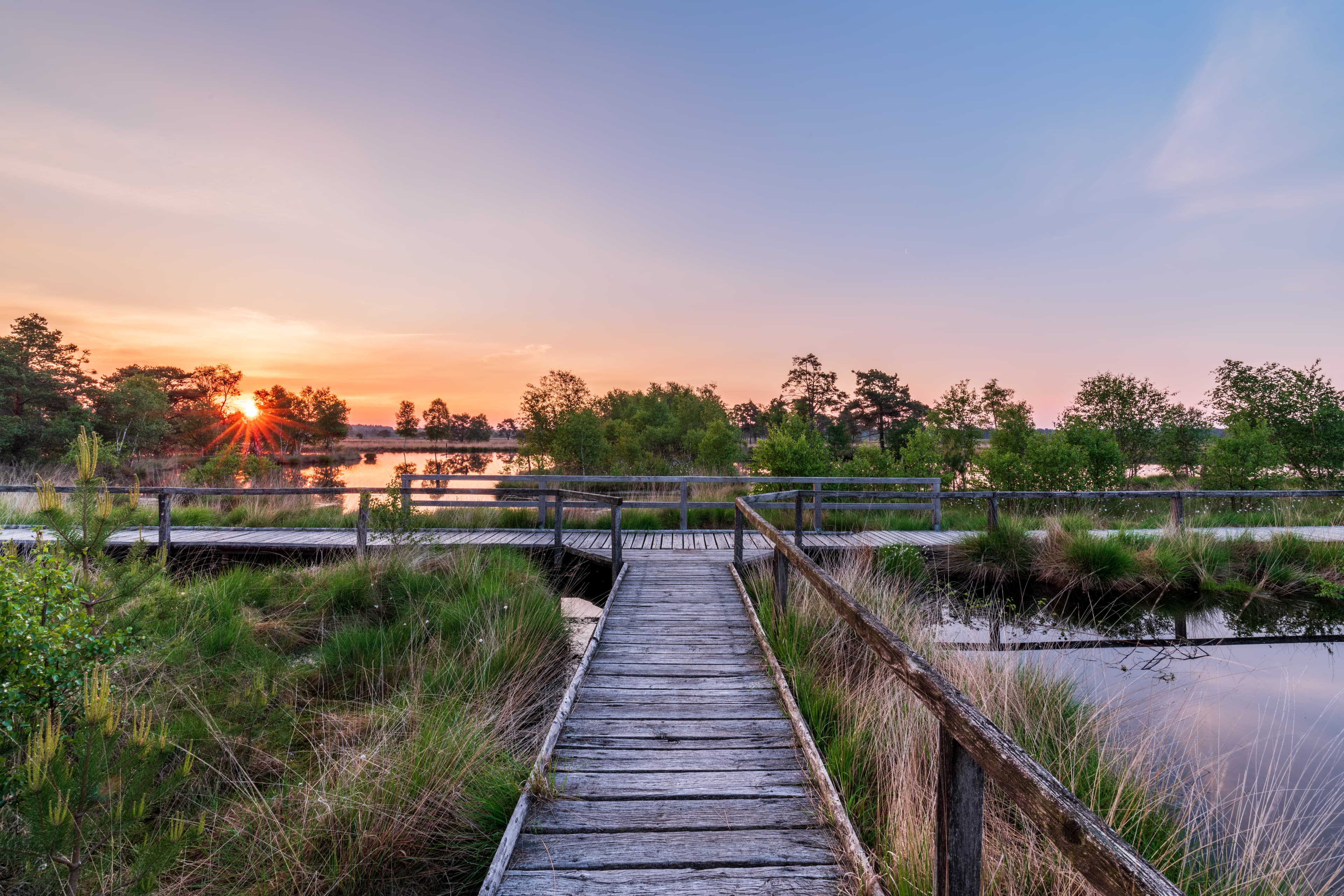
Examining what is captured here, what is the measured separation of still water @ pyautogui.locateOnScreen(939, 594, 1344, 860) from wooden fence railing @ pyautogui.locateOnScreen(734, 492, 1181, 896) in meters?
2.44

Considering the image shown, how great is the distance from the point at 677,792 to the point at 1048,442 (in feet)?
50.5

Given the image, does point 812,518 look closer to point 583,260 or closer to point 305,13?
point 583,260

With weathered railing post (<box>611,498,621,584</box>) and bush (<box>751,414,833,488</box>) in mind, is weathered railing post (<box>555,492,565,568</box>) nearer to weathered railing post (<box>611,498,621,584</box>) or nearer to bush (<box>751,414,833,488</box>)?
weathered railing post (<box>611,498,621,584</box>)

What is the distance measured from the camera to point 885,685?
11.9 feet

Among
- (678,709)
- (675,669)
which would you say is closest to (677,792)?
(678,709)

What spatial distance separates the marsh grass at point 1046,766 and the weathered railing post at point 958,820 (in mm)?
573

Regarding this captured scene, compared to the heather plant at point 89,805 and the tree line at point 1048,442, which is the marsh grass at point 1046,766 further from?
the tree line at point 1048,442

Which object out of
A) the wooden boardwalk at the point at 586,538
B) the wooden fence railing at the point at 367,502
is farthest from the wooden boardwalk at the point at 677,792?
the wooden boardwalk at the point at 586,538

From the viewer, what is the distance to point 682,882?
217cm

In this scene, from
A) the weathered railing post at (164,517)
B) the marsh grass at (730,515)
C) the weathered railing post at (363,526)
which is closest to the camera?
the weathered railing post at (363,526)

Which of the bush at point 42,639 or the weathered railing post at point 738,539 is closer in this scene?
the bush at point 42,639

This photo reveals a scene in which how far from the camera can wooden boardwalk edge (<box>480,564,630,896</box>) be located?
6.95ft

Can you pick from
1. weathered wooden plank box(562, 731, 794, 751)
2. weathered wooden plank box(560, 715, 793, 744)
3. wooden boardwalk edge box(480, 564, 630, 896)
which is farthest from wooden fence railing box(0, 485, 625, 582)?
weathered wooden plank box(562, 731, 794, 751)

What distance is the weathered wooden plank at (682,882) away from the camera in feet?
6.93
